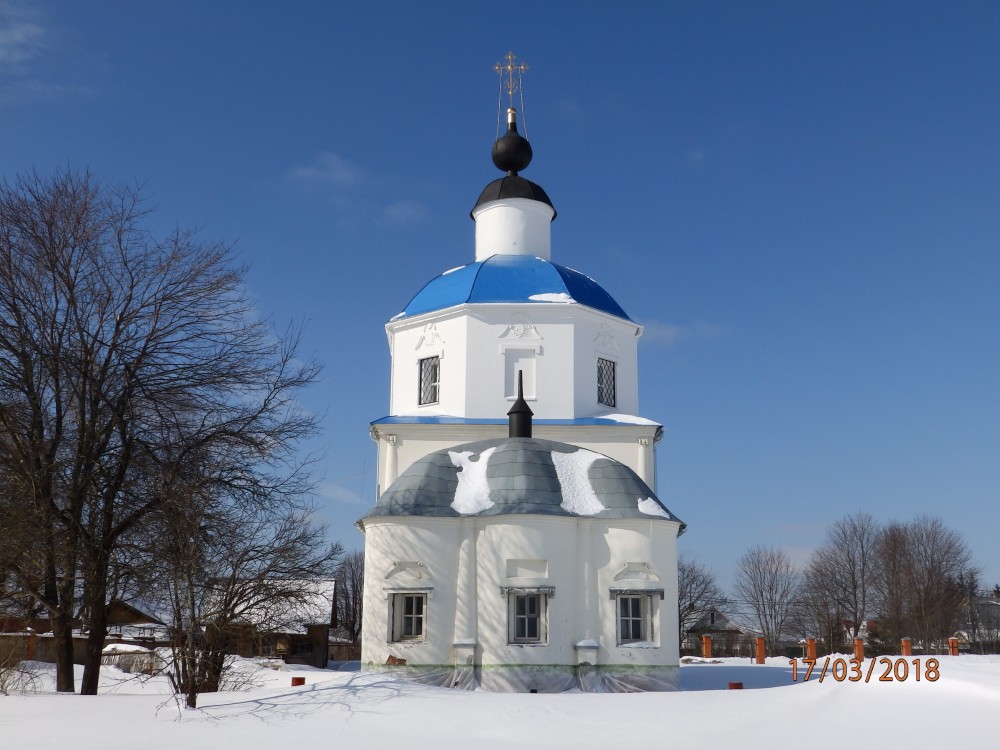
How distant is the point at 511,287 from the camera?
2502 centimetres

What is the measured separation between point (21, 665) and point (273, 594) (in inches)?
201

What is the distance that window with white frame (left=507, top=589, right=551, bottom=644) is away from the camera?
59.3ft

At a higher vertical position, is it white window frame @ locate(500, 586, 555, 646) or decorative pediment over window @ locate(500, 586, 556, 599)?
decorative pediment over window @ locate(500, 586, 556, 599)

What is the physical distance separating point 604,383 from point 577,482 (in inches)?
233

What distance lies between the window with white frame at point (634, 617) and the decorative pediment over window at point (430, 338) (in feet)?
28.7

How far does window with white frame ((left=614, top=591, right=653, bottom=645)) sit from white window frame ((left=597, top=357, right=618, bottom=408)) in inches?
277

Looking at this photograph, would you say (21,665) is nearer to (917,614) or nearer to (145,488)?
(145,488)

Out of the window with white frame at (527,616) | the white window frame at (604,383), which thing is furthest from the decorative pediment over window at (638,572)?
the white window frame at (604,383)

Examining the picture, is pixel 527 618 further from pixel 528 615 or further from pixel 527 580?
pixel 527 580

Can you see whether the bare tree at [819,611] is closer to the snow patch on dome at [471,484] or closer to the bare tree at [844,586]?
the bare tree at [844,586]

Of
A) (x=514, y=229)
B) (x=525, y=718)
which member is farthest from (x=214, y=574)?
(x=514, y=229)

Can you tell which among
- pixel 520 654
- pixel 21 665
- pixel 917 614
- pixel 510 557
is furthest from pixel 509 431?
pixel 917 614

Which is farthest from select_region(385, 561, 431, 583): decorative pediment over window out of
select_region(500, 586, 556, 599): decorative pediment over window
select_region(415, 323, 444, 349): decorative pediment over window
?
select_region(415, 323, 444, 349): decorative pediment over window
